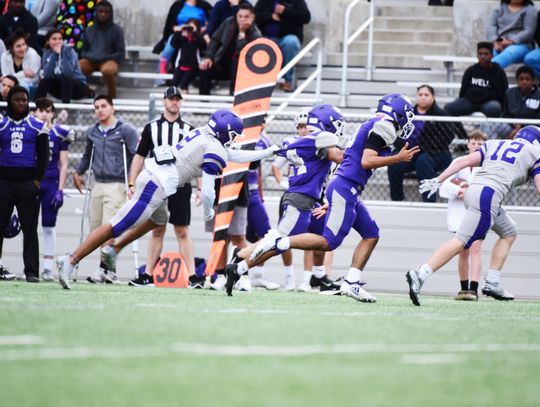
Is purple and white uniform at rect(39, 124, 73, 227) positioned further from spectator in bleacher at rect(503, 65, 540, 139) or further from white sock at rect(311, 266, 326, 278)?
spectator in bleacher at rect(503, 65, 540, 139)

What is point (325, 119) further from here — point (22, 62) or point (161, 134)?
point (22, 62)

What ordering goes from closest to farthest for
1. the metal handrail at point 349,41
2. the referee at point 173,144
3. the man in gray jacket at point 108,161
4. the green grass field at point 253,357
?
the green grass field at point 253,357, the referee at point 173,144, the man in gray jacket at point 108,161, the metal handrail at point 349,41

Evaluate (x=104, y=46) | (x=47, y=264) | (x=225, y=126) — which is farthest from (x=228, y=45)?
(x=225, y=126)

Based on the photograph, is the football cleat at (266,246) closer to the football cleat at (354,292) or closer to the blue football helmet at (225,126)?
the football cleat at (354,292)

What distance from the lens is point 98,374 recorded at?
4.51 m

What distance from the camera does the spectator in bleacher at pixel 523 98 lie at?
46.6 feet

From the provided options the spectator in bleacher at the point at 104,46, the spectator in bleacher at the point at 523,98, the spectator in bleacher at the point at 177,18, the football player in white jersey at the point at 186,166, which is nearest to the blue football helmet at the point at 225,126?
the football player in white jersey at the point at 186,166

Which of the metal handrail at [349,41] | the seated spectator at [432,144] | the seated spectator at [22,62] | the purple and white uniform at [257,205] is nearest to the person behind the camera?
the purple and white uniform at [257,205]

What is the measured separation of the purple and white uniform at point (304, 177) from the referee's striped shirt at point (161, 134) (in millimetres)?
1462

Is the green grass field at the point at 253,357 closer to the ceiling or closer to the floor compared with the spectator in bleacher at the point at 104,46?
closer to the floor

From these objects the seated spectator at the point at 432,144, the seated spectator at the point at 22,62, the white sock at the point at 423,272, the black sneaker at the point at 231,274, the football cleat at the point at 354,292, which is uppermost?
the seated spectator at the point at 22,62

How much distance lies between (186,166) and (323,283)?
9.53ft

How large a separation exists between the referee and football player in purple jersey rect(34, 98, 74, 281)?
1.10 meters

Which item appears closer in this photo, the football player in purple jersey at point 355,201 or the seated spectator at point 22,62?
the football player in purple jersey at point 355,201
